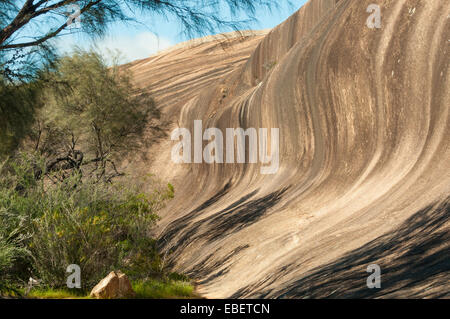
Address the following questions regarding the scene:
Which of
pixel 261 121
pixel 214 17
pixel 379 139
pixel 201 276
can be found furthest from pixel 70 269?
pixel 261 121

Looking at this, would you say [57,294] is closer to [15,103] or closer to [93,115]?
[15,103]

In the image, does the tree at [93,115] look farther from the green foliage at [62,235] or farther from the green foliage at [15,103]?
the green foliage at [62,235]

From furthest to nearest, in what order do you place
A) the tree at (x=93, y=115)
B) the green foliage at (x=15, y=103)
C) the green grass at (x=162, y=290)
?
the tree at (x=93, y=115)
the green foliage at (x=15, y=103)
the green grass at (x=162, y=290)

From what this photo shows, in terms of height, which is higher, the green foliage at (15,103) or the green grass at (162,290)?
the green foliage at (15,103)

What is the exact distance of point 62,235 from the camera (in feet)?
26.6

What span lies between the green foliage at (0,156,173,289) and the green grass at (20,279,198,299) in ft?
0.86

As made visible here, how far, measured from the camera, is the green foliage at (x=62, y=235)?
8.05m

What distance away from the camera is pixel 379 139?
392 inches

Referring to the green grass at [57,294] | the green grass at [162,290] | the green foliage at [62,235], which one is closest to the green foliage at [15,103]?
the green foliage at [62,235]

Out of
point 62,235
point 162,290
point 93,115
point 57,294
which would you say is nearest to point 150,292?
point 162,290

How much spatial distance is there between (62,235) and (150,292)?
4.99 feet

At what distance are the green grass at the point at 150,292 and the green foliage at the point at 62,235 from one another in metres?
0.26

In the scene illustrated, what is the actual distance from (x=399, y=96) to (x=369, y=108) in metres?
0.85

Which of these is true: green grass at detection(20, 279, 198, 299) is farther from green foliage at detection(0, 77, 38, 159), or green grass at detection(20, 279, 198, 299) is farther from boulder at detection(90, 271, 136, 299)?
green foliage at detection(0, 77, 38, 159)
